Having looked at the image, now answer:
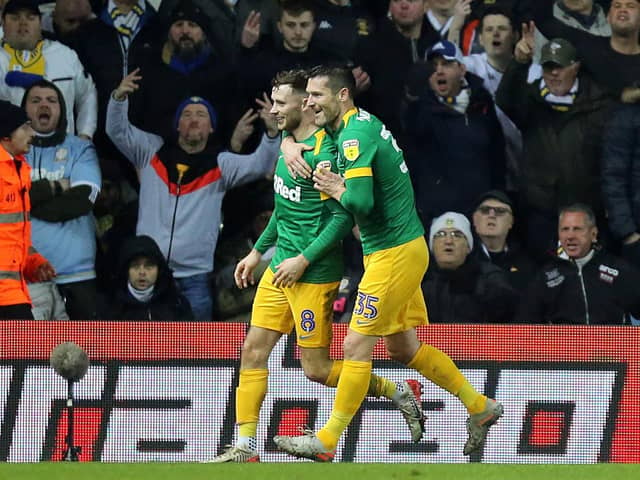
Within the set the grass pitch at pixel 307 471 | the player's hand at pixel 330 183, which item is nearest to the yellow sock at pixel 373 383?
→ the grass pitch at pixel 307 471

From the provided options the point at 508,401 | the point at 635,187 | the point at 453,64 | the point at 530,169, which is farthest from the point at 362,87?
the point at 508,401

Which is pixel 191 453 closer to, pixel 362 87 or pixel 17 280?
pixel 17 280

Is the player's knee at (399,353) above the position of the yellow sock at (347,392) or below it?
above

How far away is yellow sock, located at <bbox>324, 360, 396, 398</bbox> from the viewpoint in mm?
8195

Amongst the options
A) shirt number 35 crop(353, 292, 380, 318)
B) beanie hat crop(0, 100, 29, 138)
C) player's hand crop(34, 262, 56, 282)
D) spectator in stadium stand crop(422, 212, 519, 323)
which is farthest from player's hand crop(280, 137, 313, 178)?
spectator in stadium stand crop(422, 212, 519, 323)

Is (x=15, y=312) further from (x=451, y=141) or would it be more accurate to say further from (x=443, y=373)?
(x=451, y=141)

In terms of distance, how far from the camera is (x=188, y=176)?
11.0 m

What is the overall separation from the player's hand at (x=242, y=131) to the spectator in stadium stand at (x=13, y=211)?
1786mm

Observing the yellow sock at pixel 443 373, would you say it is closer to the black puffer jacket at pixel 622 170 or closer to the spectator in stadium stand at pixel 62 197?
the black puffer jacket at pixel 622 170

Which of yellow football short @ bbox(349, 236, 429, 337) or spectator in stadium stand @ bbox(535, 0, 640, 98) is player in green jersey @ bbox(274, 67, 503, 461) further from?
spectator in stadium stand @ bbox(535, 0, 640, 98)

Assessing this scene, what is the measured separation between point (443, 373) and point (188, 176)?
353 cm

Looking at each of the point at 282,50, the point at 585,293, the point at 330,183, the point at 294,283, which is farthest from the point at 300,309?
the point at 282,50

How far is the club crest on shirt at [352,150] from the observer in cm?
748

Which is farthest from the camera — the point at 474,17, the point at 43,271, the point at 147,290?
the point at 474,17
